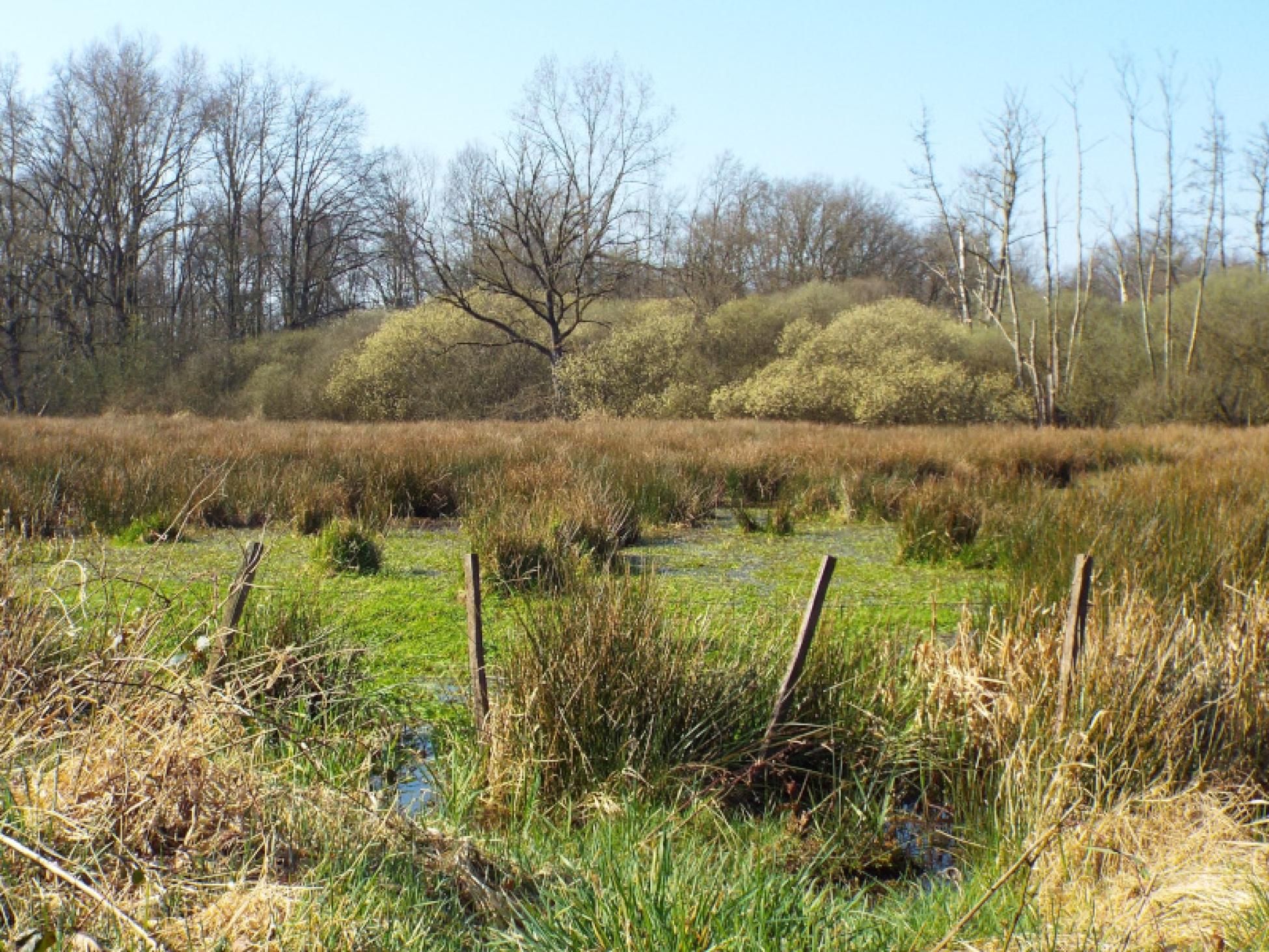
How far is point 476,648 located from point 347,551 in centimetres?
337

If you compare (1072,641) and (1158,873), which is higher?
(1072,641)

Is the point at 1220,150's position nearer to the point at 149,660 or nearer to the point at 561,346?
the point at 561,346

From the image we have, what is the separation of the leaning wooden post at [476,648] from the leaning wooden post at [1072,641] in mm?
1728

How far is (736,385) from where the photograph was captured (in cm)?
2408

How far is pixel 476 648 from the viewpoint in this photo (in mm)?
3180

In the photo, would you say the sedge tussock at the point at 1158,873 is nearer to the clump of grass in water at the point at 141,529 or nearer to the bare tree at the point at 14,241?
the clump of grass in water at the point at 141,529

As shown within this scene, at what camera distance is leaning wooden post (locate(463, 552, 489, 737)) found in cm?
315

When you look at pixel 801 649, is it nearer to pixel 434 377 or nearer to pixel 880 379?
pixel 880 379

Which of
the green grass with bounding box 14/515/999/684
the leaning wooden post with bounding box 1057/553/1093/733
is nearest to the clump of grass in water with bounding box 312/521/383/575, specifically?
the green grass with bounding box 14/515/999/684

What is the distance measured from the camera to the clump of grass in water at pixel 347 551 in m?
6.20

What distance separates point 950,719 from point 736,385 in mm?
20887

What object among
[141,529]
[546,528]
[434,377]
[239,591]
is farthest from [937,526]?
[434,377]

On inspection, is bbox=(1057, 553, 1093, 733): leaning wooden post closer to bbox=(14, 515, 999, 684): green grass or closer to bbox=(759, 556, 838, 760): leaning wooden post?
bbox=(14, 515, 999, 684): green grass

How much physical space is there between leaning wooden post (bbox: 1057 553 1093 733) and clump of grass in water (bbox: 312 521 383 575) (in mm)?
4219
